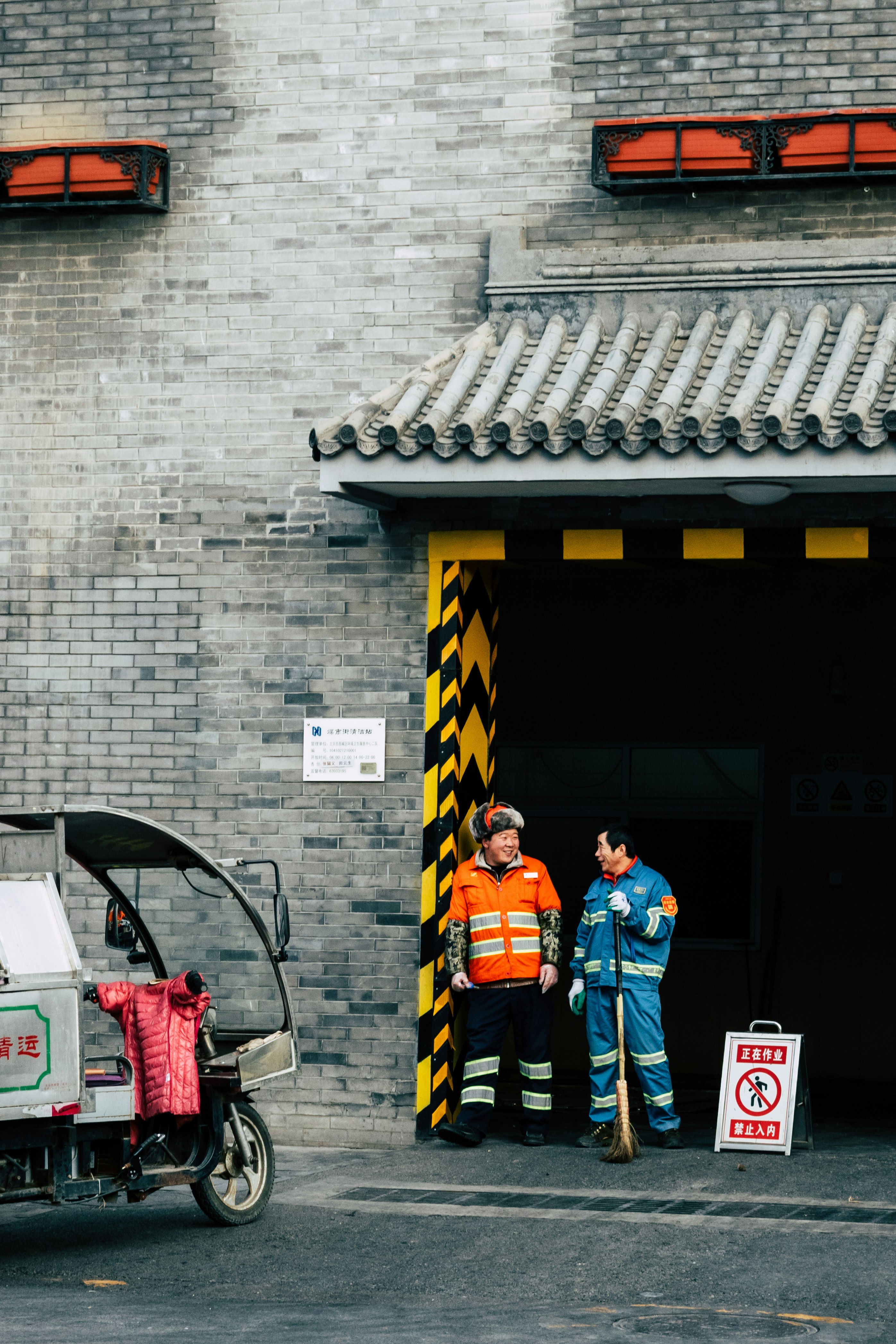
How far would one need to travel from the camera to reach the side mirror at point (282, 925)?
8.64 metres

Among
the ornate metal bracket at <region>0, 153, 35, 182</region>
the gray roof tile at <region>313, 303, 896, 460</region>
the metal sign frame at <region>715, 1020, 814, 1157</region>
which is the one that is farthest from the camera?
the ornate metal bracket at <region>0, 153, 35, 182</region>

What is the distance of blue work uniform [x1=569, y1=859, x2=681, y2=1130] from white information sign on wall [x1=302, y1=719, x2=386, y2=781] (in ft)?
4.95

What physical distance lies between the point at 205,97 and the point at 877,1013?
8.77 metres

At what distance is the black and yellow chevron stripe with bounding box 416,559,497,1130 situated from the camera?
10.8 meters

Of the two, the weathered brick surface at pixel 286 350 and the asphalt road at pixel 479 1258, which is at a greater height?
the weathered brick surface at pixel 286 350

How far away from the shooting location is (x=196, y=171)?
38.0ft

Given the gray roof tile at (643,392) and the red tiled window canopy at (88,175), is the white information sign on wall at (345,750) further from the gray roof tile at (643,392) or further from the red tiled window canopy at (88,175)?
the red tiled window canopy at (88,175)

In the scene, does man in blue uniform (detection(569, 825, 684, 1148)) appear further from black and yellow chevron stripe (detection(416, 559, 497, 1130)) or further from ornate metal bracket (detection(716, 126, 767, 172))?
ornate metal bracket (detection(716, 126, 767, 172))

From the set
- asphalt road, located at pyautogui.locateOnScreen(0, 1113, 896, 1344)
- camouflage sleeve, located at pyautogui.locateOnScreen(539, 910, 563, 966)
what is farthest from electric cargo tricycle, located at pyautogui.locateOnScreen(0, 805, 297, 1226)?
camouflage sleeve, located at pyautogui.locateOnScreen(539, 910, 563, 966)

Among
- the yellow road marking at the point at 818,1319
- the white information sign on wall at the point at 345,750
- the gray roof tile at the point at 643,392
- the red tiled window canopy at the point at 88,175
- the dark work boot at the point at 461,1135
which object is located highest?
the red tiled window canopy at the point at 88,175

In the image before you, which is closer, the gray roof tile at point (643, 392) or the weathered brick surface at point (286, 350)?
the gray roof tile at point (643, 392)

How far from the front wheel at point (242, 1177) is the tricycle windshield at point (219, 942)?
83.0 inches

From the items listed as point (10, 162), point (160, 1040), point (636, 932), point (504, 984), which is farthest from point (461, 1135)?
point (10, 162)

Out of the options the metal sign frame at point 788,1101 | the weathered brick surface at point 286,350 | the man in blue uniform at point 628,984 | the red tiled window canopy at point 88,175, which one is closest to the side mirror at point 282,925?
the weathered brick surface at point 286,350
